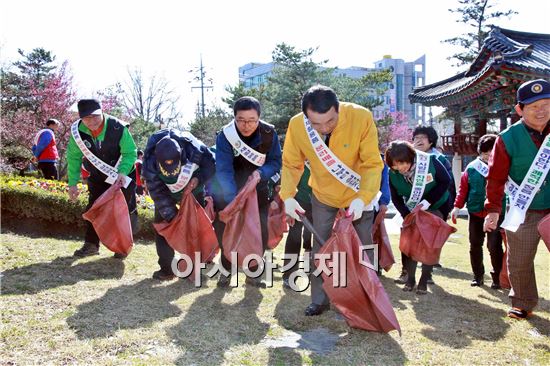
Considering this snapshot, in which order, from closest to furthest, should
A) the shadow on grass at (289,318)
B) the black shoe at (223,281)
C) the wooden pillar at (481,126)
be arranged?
the shadow on grass at (289,318)
the black shoe at (223,281)
the wooden pillar at (481,126)

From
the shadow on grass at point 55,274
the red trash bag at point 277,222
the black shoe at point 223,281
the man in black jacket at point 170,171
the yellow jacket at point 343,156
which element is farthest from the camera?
the red trash bag at point 277,222

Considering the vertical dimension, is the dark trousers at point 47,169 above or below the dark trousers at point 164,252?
above

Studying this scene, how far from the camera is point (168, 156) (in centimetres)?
434

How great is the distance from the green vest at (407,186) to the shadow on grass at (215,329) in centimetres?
181

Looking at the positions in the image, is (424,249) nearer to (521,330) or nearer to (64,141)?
(521,330)

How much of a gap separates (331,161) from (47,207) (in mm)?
4840

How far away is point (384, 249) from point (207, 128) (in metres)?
26.4

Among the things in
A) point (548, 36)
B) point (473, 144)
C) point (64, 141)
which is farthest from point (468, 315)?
point (64, 141)

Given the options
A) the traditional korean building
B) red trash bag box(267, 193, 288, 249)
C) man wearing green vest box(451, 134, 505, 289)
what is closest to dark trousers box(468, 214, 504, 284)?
man wearing green vest box(451, 134, 505, 289)

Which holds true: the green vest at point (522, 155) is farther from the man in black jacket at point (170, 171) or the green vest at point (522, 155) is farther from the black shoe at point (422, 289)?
the man in black jacket at point (170, 171)

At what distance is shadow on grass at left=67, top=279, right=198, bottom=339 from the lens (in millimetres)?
3283

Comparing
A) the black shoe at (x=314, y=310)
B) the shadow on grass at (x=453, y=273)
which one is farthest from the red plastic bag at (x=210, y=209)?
the shadow on grass at (x=453, y=273)

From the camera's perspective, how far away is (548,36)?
44.9ft

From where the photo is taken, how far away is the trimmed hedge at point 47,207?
676 cm
